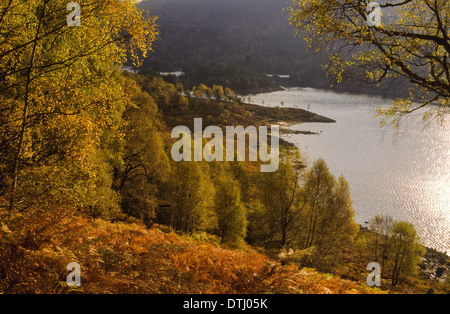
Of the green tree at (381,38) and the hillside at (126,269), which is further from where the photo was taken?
the green tree at (381,38)

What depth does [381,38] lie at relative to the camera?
7.11m

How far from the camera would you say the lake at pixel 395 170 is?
6362cm

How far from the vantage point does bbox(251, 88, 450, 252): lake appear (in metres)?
63.6

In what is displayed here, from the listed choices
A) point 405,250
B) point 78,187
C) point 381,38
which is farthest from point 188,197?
point 405,250

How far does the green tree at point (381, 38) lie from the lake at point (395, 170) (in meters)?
45.2

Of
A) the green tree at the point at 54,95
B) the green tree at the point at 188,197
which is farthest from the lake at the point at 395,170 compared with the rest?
the green tree at the point at 54,95

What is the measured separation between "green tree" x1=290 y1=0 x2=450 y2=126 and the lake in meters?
45.2

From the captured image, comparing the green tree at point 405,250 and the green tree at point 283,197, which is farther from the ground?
the green tree at point 283,197

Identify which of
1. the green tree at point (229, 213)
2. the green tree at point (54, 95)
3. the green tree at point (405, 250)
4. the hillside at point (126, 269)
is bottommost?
the green tree at point (405, 250)

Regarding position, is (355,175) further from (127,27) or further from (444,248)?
(127,27)

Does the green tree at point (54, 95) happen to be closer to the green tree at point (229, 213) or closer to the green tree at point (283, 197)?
the green tree at point (283, 197)

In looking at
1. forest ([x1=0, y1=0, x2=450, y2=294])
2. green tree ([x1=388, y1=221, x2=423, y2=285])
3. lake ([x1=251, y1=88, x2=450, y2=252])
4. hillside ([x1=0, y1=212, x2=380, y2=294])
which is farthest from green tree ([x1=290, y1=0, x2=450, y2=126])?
green tree ([x1=388, y1=221, x2=423, y2=285])

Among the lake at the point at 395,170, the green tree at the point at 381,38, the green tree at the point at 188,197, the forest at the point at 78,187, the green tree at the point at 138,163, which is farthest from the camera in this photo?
the lake at the point at 395,170

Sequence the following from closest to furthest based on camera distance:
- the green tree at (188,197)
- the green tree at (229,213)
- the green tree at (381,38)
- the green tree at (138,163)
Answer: the green tree at (381,38) → the green tree at (138,163) → the green tree at (188,197) → the green tree at (229,213)
